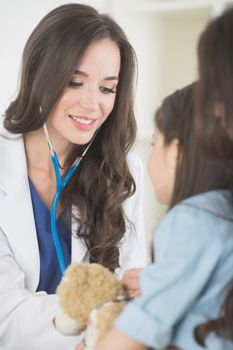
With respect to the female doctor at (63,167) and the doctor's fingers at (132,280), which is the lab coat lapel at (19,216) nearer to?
the female doctor at (63,167)

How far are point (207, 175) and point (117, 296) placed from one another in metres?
0.28

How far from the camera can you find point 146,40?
288cm

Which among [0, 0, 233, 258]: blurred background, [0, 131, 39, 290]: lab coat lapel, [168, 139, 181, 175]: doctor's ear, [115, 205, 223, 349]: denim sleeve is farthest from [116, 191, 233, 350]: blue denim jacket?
[0, 0, 233, 258]: blurred background

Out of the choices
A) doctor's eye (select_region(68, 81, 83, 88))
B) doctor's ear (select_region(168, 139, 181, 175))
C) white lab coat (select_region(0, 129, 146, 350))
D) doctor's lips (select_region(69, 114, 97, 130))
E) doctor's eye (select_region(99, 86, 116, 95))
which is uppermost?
doctor's eye (select_region(68, 81, 83, 88))

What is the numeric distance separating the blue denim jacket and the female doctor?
56cm

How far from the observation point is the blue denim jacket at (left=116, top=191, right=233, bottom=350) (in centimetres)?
74

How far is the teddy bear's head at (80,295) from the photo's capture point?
0.88 m

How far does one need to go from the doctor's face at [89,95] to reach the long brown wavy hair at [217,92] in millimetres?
790

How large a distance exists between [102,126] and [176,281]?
1062 mm

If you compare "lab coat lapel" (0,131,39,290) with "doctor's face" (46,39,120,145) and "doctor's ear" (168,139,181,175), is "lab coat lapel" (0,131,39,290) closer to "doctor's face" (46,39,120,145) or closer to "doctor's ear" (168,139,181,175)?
"doctor's face" (46,39,120,145)

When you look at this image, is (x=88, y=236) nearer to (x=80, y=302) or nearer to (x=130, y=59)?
(x=130, y=59)

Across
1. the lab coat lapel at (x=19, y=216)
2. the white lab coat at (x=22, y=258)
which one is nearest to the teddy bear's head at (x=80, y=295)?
the white lab coat at (x=22, y=258)

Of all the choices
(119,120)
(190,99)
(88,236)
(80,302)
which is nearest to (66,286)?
(80,302)

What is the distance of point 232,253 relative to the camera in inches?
30.1
